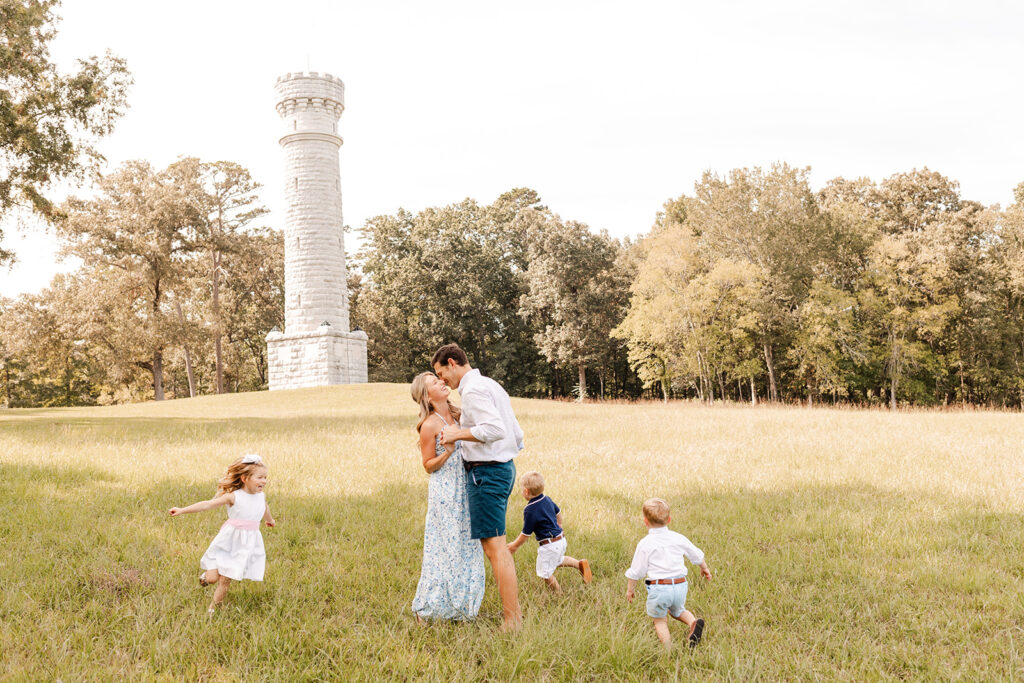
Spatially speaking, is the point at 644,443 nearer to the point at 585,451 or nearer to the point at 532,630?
the point at 585,451

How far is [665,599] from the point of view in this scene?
445 centimetres

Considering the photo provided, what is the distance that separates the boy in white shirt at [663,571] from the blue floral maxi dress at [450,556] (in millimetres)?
1189

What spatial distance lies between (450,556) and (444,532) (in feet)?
0.57

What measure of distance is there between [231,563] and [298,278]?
37.9 metres

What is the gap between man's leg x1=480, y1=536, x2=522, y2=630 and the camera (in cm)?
465

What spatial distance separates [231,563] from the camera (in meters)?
5.02

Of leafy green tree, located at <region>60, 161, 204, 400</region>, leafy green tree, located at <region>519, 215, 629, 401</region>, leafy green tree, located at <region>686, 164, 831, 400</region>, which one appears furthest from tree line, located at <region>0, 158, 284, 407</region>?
leafy green tree, located at <region>686, 164, 831, 400</region>

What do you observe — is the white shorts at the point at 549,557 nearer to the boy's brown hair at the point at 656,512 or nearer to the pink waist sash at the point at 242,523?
the boy's brown hair at the point at 656,512

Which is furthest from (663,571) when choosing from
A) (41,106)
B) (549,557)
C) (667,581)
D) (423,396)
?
(41,106)

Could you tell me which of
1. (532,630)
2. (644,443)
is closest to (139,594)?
(532,630)

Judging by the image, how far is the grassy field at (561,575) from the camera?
4250 mm

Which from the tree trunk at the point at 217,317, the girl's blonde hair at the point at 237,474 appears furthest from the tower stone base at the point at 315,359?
the girl's blonde hair at the point at 237,474

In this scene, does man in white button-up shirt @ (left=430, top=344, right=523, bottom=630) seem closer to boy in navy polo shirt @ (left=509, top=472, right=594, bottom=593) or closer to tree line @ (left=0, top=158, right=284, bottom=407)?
boy in navy polo shirt @ (left=509, top=472, right=594, bottom=593)

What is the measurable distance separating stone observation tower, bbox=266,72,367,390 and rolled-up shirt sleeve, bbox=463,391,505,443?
36.6 metres
